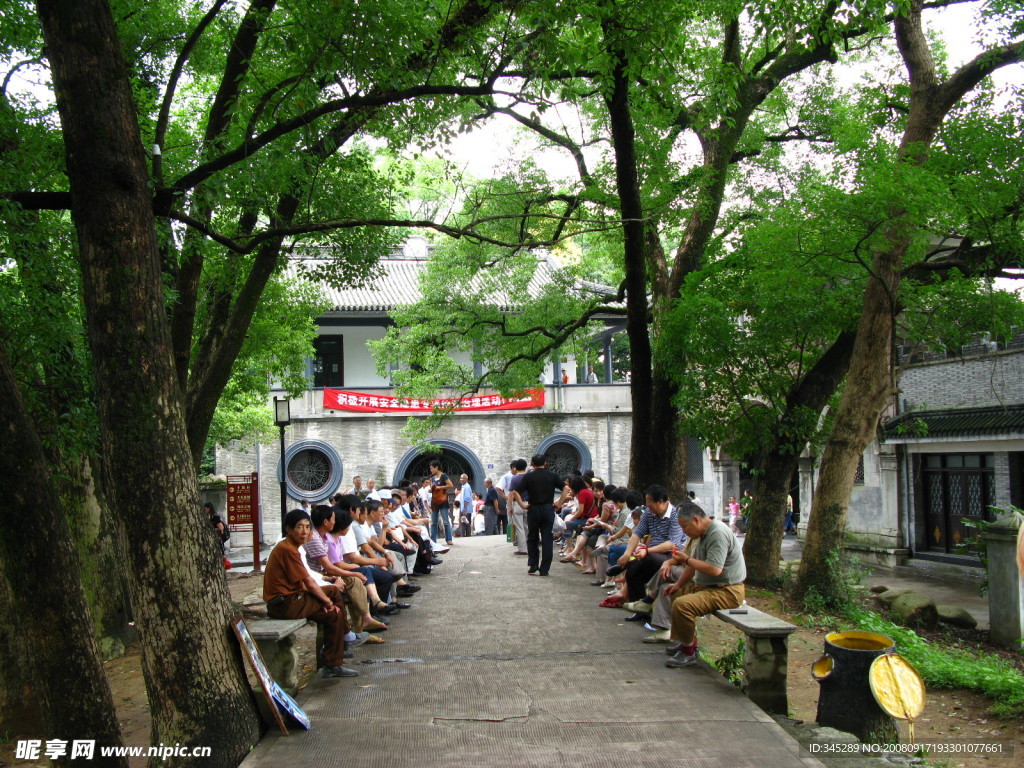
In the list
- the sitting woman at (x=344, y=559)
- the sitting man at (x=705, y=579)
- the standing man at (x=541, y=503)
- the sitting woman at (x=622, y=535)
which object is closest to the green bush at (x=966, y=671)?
the sitting man at (x=705, y=579)

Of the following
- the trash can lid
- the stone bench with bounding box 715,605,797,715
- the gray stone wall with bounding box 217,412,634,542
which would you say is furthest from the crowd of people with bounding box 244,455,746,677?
the gray stone wall with bounding box 217,412,634,542

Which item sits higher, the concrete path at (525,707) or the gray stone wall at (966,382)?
the gray stone wall at (966,382)

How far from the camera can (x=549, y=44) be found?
7.90 m

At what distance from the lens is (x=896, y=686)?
560 cm

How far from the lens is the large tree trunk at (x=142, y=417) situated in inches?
195

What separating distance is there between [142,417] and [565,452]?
83.1ft

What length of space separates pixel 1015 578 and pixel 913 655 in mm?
2478

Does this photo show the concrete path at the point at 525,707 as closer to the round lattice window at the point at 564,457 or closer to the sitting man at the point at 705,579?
the sitting man at the point at 705,579

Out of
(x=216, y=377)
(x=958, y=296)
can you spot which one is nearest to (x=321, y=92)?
(x=216, y=377)

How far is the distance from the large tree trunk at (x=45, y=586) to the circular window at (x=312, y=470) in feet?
74.7

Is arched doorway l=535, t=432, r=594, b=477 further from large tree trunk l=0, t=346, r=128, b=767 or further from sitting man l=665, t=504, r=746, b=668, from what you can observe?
large tree trunk l=0, t=346, r=128, b=767

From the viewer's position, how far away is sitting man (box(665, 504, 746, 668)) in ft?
22.8

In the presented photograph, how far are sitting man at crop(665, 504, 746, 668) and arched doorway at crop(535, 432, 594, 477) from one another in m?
22.3

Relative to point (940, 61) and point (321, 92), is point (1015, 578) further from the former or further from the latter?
point (321, 92)
